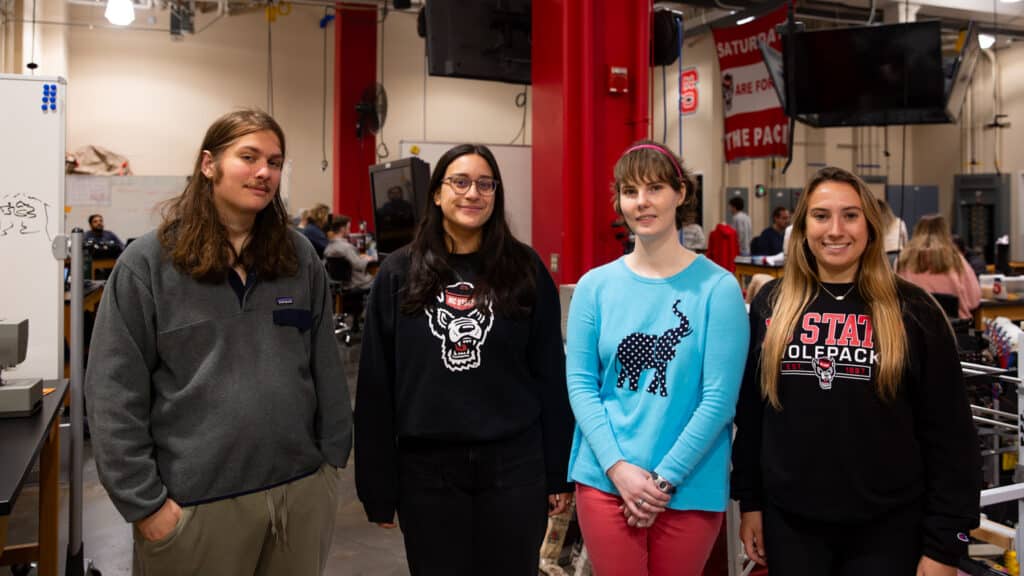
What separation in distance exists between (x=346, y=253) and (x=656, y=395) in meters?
7.15

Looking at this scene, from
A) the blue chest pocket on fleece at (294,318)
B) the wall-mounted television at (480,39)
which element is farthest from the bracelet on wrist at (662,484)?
the wall-mounted television at (480,39)

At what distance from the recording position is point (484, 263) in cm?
181

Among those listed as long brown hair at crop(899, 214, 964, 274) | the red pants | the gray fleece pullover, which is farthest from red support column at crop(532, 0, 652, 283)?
the gray fleece pullover

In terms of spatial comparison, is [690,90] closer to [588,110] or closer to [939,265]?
[939,265]

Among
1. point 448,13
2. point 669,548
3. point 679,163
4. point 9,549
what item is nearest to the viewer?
point 669,548

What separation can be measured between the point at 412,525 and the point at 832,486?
89 cm

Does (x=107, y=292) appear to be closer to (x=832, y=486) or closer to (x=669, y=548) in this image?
(x=669, y=548)

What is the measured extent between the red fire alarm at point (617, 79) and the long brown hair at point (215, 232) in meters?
3.08

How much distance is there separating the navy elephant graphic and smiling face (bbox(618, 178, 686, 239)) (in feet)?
0.55

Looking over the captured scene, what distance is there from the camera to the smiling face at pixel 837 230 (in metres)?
1.64

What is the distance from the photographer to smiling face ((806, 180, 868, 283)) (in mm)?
1642

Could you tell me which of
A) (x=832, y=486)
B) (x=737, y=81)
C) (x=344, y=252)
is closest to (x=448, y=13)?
(x=737, y=81)

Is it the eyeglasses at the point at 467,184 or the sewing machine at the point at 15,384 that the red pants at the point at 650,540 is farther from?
the sewing machine at the point at 15,384

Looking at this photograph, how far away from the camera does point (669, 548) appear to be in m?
1.65
